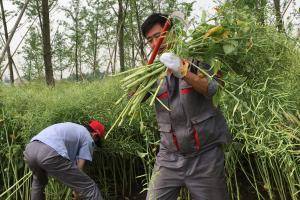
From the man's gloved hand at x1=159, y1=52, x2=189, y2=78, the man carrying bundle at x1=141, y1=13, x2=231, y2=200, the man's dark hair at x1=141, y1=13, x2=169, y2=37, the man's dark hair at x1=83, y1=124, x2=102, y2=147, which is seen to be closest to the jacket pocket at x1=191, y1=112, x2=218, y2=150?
the man carrying bundle at x1=141, y1=13, x2=231, y2=200

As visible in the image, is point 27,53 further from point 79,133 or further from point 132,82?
point 132,82

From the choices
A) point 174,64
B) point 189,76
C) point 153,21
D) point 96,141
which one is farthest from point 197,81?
point 96,141

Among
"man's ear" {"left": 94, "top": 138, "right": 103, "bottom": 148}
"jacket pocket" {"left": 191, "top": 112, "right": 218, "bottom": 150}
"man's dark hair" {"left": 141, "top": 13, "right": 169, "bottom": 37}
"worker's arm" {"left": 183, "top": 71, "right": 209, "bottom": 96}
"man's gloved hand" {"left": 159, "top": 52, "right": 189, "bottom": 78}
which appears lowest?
"man's ear" {"left": 94, "top": 138, "right": 103, "bottom": 148}

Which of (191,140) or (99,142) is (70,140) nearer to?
(99,142)

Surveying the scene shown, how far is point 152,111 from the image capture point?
421 cm

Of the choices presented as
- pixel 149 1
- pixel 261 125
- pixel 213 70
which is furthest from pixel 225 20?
pixel 149 1

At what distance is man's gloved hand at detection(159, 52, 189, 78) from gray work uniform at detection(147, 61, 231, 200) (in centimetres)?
33

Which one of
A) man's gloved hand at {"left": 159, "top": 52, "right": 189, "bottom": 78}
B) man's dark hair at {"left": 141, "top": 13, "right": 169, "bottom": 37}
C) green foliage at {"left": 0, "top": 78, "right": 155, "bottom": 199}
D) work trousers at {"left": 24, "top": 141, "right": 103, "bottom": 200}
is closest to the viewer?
man's gloved hand at {"left": 159, "top": 52, "right": 189, "bottom": 78}

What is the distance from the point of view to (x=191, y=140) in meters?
2.65

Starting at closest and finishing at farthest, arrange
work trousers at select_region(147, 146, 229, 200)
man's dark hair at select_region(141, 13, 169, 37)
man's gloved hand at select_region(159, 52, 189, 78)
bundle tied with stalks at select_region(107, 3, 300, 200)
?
man's gloved hand at select_region(159, 52, 189, 78) → bundle tied with stalks at select_region(107, 3, 300, 200) → work trousers at select_region(147, 146, 229, 200) → man's dark hair at select_region(141, 13, 169, 37)

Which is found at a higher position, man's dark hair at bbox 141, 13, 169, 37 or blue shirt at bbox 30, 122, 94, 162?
man's dark hair at bbox 141, 13, 169, 37

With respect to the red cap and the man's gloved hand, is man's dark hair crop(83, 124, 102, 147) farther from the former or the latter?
the man's gloved hand

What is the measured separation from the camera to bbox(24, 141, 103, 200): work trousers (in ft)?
12.2

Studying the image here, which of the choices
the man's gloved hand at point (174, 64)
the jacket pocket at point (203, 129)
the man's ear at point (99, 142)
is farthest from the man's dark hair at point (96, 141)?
the man's gloved hand at point (174, 64)
